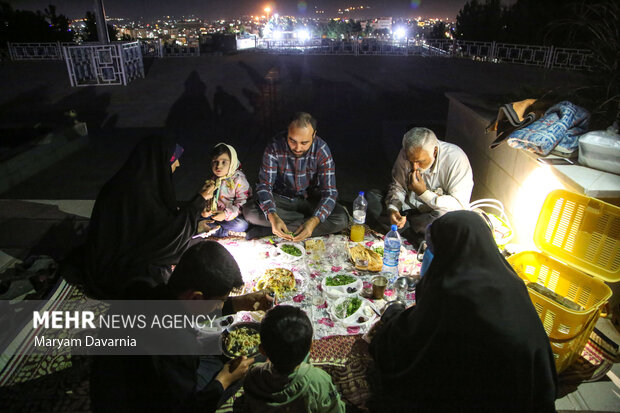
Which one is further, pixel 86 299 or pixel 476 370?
pixel 86 299

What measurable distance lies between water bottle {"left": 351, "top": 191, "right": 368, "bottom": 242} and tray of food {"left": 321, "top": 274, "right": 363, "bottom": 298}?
859 mm

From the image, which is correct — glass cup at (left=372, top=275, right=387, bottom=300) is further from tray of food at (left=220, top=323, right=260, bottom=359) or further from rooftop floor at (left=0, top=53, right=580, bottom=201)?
rooftop floor at (left=0, top=53, right=580, bottom=201)

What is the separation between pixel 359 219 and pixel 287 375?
Result: 88.8 inches

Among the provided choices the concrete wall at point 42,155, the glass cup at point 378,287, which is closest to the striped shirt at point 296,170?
the glass cup at point 378,287

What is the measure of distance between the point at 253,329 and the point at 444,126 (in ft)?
19.2

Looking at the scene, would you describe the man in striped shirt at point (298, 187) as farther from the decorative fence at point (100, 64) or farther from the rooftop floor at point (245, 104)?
the decorative fence at point (100, 64)

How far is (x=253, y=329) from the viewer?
2.56m

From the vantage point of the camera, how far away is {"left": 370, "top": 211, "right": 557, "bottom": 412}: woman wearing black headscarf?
1737mm

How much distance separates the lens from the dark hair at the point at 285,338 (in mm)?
1823

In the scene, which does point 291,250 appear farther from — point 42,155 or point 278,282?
point 42,155

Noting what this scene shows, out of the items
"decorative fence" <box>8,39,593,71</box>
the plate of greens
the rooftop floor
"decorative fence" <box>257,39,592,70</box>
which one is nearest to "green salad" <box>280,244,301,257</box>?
the plate of greens

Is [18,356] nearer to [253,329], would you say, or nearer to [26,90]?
[253,329]

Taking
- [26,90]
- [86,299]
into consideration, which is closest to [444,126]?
[86,299]

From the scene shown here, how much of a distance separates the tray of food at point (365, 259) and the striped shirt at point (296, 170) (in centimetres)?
72
